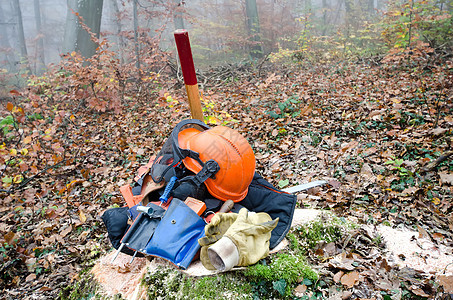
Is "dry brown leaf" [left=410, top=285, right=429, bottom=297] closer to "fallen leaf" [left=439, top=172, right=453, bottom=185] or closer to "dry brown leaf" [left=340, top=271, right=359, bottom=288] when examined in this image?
"dry brown leaf" [left=340, top=271, right=359, bottom=288]

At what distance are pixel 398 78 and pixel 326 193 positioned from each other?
15.4ft

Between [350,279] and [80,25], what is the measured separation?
10.4m

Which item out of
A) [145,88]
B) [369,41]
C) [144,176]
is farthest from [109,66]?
[369,41]

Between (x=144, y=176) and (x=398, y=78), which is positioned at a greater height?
(x=398, y=78)

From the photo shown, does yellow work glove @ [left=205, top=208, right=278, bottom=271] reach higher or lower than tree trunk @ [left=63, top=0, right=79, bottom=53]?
lower

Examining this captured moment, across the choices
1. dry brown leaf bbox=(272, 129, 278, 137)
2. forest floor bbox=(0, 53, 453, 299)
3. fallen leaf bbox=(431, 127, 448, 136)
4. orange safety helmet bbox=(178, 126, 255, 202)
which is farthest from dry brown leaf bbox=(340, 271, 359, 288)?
dry brown leaf bbox=(272, 129, 278, 137)

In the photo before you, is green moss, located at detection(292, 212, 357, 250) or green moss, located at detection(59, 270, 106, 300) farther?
green moss, located at detection(292, 212, 357, 250)

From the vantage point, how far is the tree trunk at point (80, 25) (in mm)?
9188

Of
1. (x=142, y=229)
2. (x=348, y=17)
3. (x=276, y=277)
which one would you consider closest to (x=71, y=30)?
(x=142, y=229)

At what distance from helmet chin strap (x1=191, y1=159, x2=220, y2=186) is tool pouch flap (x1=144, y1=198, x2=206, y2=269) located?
0.35 meters

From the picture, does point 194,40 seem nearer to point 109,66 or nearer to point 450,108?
point 109,66

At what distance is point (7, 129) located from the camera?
7.15 m

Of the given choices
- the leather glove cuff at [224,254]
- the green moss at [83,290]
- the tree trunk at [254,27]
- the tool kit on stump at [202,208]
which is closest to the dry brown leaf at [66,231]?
the green moss at [83,290]

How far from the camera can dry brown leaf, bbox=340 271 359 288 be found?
2096 mm
